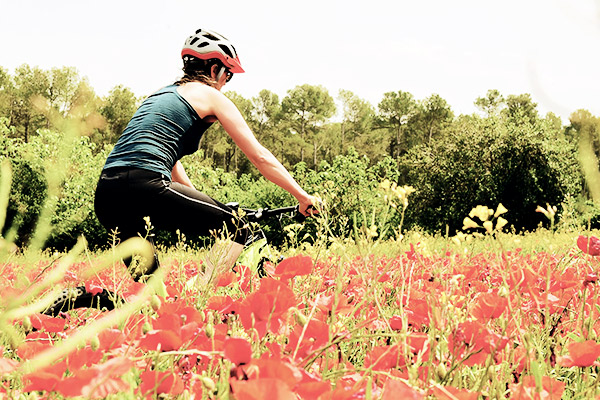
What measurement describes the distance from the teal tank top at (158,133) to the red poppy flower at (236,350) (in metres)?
2.13

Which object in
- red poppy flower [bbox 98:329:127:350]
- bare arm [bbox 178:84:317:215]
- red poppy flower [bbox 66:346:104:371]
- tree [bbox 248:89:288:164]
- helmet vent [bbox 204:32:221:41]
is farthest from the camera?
tree [bbox 248:89:288:164]

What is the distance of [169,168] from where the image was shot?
280cm

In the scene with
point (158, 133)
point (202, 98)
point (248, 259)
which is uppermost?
point (202, 98)

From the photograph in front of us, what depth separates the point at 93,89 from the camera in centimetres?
67

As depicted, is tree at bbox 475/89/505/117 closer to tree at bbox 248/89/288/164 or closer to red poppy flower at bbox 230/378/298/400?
tree at bbox 248/89/288/164

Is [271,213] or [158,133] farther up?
[158,133]

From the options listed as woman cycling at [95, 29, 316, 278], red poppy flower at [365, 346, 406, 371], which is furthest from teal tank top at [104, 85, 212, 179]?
red poppy flower at [365, 346, 406, 371]

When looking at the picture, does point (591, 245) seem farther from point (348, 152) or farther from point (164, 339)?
point (348, 152)

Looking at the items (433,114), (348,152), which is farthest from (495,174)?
(433,114)

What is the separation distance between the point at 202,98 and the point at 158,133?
321 mm

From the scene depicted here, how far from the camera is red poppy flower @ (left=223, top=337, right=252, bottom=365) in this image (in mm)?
663

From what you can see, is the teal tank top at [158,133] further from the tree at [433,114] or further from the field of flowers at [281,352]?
the tree at [433,114]

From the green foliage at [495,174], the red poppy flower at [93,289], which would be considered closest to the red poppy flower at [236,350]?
the red poppy flower at [93,289]

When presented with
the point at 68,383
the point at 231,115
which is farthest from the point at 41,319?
the point at 231,115
